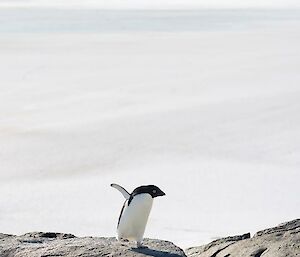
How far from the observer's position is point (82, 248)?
11.0 feet

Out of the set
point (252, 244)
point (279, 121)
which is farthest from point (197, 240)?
point (279, 121)

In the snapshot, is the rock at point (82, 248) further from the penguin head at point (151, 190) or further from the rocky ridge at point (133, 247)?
the penguin head at point (151, 190)

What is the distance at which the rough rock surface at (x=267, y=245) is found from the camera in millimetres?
3365

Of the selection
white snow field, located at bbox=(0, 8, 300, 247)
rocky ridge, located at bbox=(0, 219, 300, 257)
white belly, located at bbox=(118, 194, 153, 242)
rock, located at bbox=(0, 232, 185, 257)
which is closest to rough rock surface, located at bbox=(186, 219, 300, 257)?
rocky ridge, located at bbox=(0, 219, 300, 257)

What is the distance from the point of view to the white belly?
334 centimetres

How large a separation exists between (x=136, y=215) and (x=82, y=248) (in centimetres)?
26

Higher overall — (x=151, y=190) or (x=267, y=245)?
(x=151, y=190)

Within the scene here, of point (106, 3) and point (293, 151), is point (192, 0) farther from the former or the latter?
point (293, 151)

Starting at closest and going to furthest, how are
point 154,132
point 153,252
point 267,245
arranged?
point 153,252 < point 267,245 < point 154,132

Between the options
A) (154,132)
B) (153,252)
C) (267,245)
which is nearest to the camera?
(153,252)

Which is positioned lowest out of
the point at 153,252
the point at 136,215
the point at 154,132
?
the point at 153,252

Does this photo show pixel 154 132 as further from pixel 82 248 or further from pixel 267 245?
pixel 82 248

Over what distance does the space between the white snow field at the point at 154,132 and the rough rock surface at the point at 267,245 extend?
1.54 meters

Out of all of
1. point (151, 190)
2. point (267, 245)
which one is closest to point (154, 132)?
point (267, 245)
